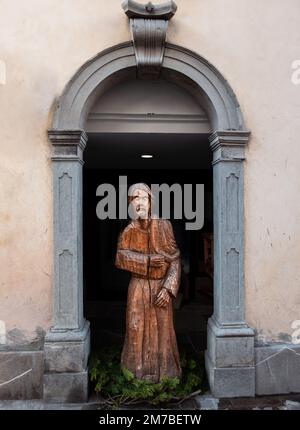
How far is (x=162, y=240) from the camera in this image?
13.1 ft

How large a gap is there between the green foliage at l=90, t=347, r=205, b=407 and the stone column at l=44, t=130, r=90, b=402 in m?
0.20

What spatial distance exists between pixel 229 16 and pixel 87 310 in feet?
19.0

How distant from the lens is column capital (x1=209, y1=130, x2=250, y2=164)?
3.94 meters

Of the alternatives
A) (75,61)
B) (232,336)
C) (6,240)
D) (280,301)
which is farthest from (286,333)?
(75,61)

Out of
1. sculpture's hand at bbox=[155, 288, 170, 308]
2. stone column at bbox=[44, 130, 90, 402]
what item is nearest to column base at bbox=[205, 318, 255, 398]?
sculpture's hand at bbox=[155, 288, 170, 308]

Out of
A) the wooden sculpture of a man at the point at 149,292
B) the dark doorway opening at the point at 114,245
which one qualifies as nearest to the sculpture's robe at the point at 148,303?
the wooden sculpture of a man at the point at 149,292

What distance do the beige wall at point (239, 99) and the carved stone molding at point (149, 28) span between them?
0.18 meters

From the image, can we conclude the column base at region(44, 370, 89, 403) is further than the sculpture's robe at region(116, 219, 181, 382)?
No

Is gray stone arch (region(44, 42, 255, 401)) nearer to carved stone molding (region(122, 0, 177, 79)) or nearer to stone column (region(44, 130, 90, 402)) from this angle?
stone column (region(44, 130, 90, 402))

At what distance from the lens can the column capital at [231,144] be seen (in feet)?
12.9

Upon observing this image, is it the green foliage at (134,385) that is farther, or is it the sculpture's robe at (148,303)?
the sculpture's robe at (148,303)

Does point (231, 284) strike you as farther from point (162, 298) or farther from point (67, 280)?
point (67, 280)

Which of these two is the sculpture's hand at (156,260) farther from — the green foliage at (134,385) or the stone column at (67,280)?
the green foliage at (134,385)

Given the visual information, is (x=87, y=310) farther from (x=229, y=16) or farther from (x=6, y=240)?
(x=229, y=16)
